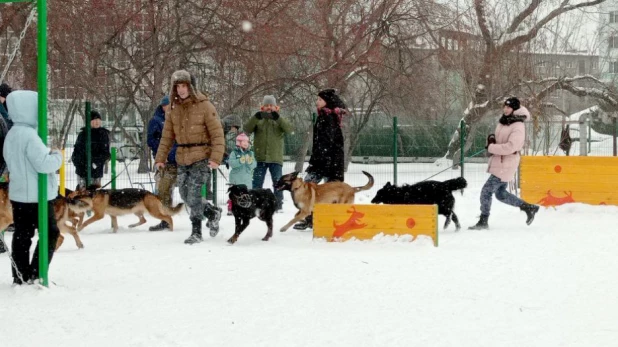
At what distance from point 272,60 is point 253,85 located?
0.81 metres

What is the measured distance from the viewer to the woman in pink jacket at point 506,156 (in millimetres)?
10023

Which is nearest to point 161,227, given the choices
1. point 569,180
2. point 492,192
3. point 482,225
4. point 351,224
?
point 351,224

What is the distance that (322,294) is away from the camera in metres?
5.68

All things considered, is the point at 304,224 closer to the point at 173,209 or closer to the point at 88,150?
the point at 173,209

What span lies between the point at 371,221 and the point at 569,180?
17.0ft

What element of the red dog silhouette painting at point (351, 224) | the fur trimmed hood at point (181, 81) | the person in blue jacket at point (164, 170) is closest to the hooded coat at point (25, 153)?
the fur trimmed hood at point (181, 81)

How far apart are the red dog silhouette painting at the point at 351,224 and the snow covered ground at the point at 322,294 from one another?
248 millimetres

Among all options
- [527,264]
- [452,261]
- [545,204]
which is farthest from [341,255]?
[545,204]

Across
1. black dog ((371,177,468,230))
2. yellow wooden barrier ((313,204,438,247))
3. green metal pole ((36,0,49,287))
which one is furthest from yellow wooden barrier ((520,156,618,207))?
green metal pole ((36,0,49,287))

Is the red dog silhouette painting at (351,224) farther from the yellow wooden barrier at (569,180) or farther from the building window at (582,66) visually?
the building window at (582,66)

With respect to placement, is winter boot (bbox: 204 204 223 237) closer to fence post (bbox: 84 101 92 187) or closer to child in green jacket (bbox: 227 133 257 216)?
child in green jacket (bbox: 227 133 257 216)

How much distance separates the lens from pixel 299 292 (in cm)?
575

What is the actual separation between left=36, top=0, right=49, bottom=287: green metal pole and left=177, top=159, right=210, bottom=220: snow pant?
2756 mm

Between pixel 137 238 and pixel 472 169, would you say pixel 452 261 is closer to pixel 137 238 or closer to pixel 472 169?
pixel 137 238
